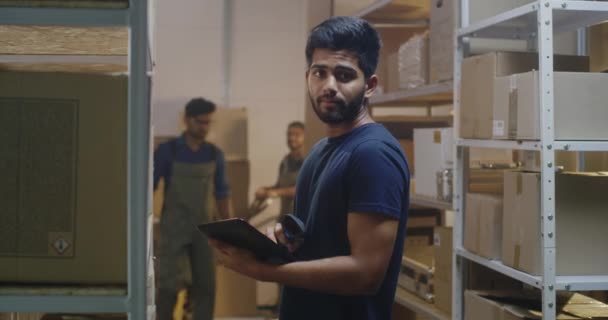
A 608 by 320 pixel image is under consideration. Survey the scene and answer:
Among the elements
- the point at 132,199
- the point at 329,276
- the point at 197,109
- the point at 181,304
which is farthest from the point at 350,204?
the point at 181,304

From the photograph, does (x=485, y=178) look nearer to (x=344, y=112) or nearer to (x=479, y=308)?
(x=479, y=308)

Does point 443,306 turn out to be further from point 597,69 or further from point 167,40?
point 167,40

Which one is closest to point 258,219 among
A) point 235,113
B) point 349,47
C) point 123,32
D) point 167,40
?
point 235,113

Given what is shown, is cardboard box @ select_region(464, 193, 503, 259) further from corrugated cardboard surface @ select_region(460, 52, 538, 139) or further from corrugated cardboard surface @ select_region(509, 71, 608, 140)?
corrugated cardboard surface @ select_region(509, 71, 608, 140)

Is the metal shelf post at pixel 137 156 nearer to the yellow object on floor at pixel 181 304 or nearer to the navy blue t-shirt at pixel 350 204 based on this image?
the navy blue t-shirt at pixel 350 204

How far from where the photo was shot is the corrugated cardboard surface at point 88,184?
3.66ft

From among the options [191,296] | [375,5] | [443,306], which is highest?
[375,5]

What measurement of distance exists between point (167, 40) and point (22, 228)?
204 inches

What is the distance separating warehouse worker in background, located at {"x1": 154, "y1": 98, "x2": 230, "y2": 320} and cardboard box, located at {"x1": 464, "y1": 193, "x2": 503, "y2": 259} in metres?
2.50

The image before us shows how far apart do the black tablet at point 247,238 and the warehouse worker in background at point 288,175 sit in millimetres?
3950

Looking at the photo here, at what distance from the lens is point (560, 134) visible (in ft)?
6.89

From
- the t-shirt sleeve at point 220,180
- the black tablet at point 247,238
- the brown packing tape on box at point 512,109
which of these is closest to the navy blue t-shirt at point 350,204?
the black tablet at point 247,238

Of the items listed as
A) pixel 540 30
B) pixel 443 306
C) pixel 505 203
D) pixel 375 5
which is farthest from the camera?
pixel 375 5

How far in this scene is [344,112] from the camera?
184 cm
